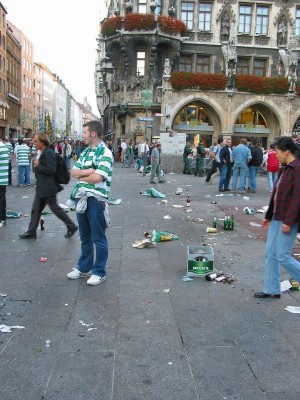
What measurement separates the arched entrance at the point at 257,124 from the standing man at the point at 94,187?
3233 centimetres

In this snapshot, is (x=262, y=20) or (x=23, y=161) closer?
(x=23, y=161)

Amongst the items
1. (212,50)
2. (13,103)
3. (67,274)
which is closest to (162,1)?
(212,50)

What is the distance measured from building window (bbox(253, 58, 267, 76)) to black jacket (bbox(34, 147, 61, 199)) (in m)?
31.8

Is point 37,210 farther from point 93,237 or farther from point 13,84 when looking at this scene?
point 13,84

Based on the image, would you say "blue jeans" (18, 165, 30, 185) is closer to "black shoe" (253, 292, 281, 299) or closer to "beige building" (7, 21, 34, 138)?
"black shoe" (253, 292, 281, 299)

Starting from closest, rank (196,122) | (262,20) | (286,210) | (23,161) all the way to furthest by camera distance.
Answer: (286,210) < (23,161) < (262,20) < (196,122)

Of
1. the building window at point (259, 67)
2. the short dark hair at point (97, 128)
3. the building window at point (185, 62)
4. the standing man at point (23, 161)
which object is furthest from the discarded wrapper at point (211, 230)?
the building window at point (259, 67)

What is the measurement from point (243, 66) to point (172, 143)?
16955 mm

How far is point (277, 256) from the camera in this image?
4754mm

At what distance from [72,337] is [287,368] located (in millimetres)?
1869

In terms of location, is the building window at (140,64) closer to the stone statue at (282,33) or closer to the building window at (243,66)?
the building window at (243,66)

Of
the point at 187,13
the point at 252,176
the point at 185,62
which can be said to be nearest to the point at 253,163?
the point at 252,176

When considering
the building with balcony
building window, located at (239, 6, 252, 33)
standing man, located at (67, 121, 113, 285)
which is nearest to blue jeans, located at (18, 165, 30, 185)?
standing man, located at (67, 121, 113, 285)

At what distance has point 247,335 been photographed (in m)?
4.13
